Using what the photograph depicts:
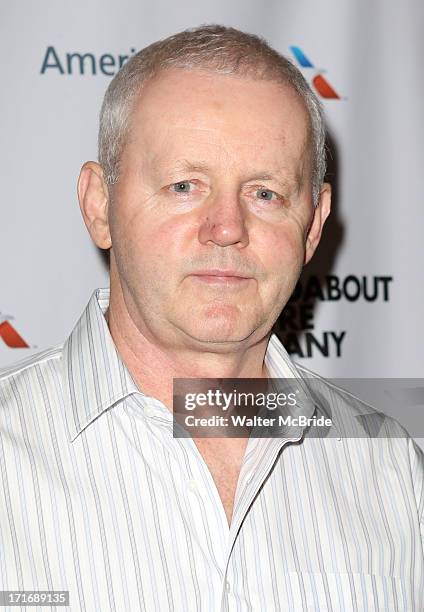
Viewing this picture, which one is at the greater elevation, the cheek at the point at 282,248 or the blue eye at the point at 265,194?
the blue eye at the point at 265,194

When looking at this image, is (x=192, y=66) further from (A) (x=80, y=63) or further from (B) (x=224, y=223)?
(A) (x=80, y=63)

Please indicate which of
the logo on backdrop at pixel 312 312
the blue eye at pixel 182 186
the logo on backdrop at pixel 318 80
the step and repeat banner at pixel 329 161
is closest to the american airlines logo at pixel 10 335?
the step and repeat banner at pixel 329 161

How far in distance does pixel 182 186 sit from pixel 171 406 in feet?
1.07

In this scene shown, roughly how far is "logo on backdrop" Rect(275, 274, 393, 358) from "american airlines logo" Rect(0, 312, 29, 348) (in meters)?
0.56

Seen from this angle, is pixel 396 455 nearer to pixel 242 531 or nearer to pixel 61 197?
pixel 242 531

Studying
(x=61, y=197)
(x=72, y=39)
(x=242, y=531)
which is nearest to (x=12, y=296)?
(x=61, y=197)

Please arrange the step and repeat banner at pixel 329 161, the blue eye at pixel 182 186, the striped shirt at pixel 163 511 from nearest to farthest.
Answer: the striped shirt at pixel 163 511 < the blue eye at pixel 182 186 < the step and repeat banner at pixel 329 161

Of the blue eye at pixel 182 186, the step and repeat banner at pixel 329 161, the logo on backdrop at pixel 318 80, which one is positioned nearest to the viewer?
the blue eye at pixel 182 186

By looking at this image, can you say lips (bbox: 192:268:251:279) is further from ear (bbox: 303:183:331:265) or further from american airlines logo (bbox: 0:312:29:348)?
american airlines logo (bbox: 0:312:29:348)

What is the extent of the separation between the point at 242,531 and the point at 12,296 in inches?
30.6

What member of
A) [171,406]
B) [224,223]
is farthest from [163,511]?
[224,223]

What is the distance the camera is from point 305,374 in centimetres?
160

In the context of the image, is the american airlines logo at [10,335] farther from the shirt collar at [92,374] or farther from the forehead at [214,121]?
the forehead at [214,121]

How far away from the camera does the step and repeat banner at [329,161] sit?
1.81 m
